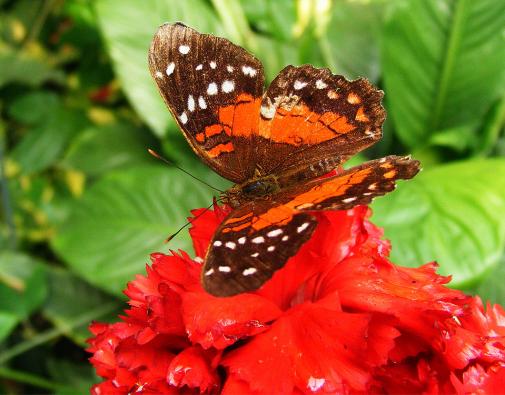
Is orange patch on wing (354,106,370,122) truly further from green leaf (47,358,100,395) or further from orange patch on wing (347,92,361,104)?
green leaf (47,358,100,395)

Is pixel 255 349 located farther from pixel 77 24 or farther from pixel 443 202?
pixel 77 24

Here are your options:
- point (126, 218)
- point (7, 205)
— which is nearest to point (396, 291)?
point (126, 218)

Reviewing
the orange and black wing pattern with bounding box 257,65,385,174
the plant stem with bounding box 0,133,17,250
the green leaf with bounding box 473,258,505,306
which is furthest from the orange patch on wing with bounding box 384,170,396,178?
the plant stem with bounding box 0,133,17,250

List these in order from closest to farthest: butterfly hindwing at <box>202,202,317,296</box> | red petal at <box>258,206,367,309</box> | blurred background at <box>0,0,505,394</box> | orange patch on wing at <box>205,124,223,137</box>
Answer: butterfly hindwing at <box>202,202,317,296</box>, red petal at <box>258,206,367,309</box>, orange patch on wing at <box>205,124,223,137</box>, blurred background at <box>0,0,505,394</box>

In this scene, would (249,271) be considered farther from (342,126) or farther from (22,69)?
(22,69)

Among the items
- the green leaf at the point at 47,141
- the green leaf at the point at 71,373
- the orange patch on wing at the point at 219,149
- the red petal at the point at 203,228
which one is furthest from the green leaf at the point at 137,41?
the red petal at the point at 203,228

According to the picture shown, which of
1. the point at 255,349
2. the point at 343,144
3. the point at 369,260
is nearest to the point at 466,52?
the point at 343,144
